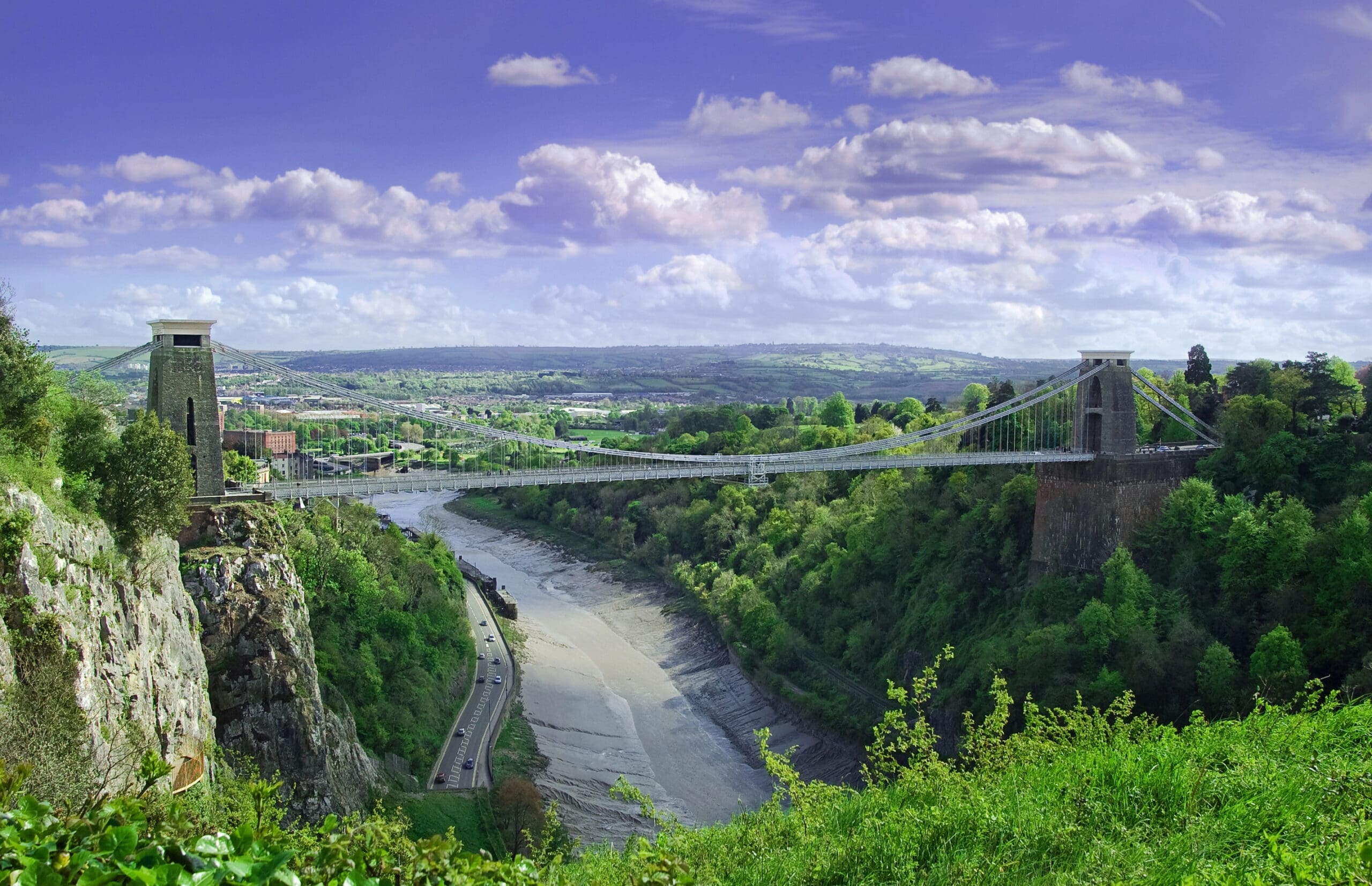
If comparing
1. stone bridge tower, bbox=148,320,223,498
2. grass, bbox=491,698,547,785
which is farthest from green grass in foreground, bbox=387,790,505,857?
stone bridge tower, bbox=148,320,223,498

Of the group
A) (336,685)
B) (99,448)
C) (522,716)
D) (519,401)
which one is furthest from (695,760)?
(519,401)

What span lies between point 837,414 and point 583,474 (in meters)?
27.4

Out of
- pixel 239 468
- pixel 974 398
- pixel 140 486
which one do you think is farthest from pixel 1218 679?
pixel 974 398

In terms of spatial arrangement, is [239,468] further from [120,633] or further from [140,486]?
[120,633]

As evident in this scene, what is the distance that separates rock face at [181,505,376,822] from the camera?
1573 cm

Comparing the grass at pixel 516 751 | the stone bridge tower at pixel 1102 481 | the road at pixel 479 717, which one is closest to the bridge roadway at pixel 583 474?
the stone bridge tower at pixel 1102 481

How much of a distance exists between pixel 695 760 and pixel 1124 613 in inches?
405

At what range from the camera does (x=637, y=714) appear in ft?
87.4

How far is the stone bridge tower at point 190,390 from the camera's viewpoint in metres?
16.5

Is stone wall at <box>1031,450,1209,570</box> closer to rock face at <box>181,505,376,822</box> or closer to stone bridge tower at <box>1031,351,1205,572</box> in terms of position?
stone bridge tower at <box>1031,351,1205,572</box>

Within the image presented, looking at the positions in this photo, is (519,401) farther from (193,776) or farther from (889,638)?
(193,776)

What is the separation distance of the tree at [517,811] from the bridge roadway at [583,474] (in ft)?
20.3

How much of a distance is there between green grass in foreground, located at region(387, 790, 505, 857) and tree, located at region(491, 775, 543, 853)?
224mm

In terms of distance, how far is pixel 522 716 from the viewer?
25062 millimetres
